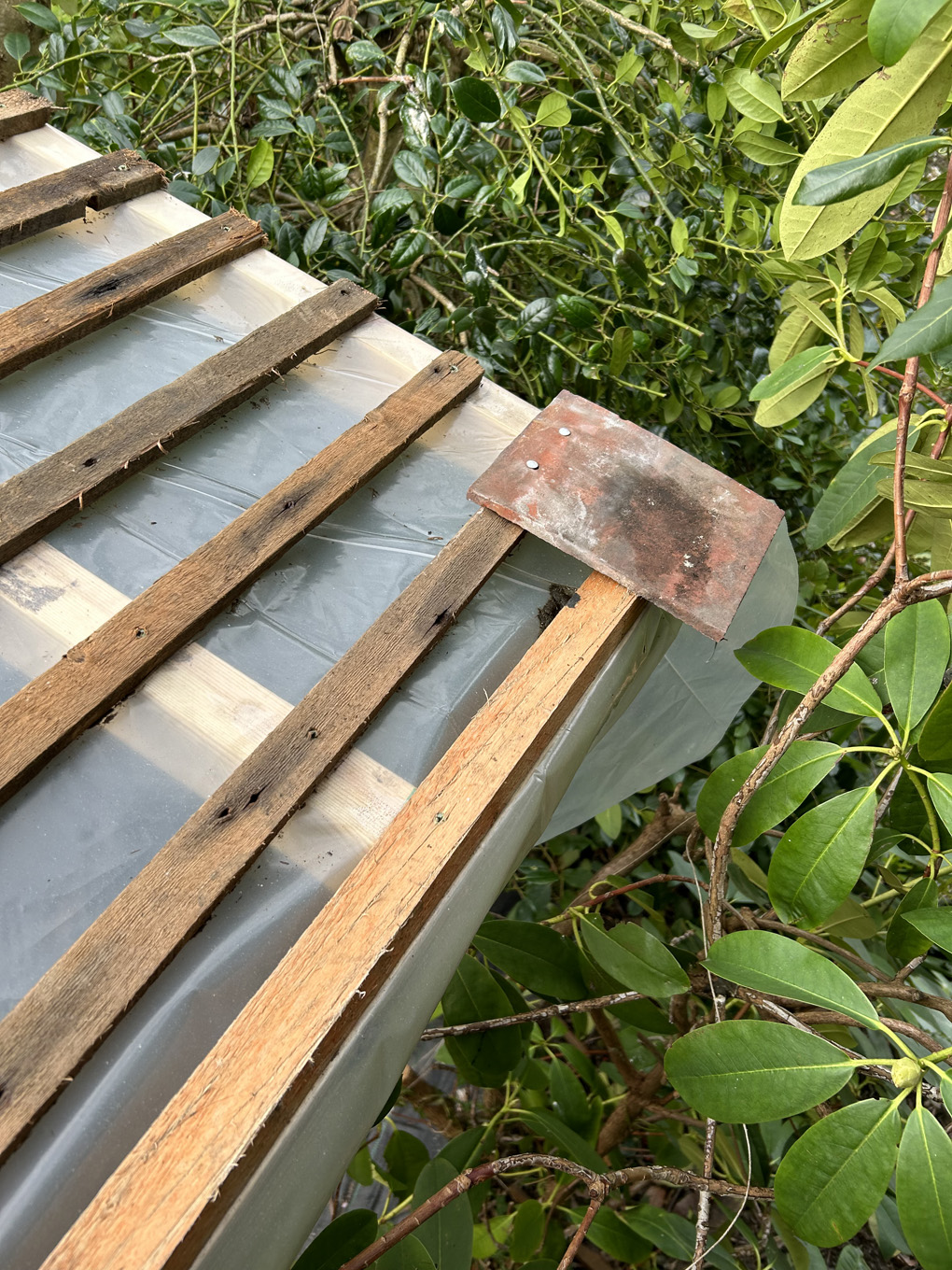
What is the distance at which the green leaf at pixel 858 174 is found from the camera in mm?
775

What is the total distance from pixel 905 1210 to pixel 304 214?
2.68 m

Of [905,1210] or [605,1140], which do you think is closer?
[905,1210]

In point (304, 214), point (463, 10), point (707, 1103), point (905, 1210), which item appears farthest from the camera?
point (304, 214)

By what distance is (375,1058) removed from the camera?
84cm

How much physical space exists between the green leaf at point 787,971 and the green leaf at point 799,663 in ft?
1.13

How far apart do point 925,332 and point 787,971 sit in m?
0.67

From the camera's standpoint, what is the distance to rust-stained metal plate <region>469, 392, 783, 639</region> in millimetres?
1152

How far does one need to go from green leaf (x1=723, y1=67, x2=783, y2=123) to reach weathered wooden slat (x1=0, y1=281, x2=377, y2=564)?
0.73 m

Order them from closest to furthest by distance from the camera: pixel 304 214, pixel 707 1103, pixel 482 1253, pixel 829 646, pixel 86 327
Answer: pixel 707 1103 < pixel 829 646 < pixel 86 327 < pixel 482 1253 < pixel 304 214

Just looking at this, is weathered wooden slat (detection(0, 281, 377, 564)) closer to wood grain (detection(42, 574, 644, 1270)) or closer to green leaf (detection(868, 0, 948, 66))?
wood grain (detection(42, 574, 644, 1270))

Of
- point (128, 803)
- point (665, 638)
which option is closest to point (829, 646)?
point (665, 638)

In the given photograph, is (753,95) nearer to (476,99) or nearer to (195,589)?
(476,99)

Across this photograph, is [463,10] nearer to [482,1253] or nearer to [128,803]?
[128,803]

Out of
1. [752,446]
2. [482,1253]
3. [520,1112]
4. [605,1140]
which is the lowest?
[482,1253]
